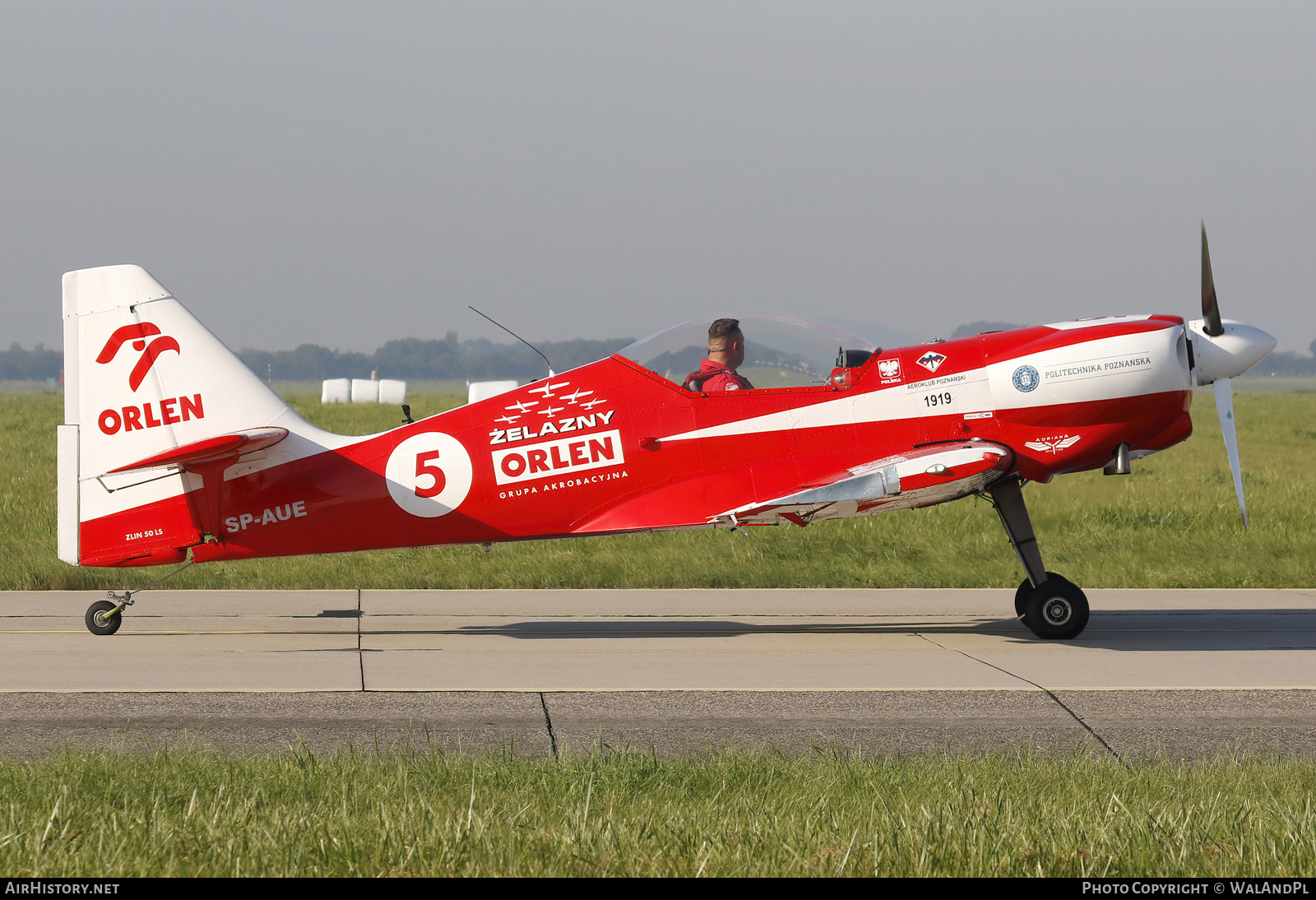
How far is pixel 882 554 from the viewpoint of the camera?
1536 centimetres

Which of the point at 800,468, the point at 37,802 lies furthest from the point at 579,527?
the point at 37,802

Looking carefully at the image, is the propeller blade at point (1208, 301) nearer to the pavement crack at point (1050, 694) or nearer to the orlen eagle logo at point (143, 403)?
the pavement crack at point (1050, 694)

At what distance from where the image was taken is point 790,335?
1001 cm

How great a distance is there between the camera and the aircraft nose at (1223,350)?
→ 994cm

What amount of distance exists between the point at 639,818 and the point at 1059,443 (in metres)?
6.36

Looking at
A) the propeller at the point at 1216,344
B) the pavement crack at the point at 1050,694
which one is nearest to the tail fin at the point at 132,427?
the pavement crack at the point at 1050,694

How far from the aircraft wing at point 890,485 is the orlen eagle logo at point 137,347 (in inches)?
196

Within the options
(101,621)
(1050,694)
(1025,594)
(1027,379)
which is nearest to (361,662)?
(101,621)

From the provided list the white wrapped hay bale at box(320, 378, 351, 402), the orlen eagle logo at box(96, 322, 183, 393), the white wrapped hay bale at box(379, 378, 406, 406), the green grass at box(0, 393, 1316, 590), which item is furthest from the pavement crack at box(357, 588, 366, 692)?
the white wrapped hay bale at box(320, 378, 351, 402)

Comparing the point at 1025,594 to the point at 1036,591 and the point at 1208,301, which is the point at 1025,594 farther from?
the point at 1208,301

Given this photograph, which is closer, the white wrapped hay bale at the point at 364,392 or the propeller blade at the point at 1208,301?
the propeller blade at the point at 1208,301

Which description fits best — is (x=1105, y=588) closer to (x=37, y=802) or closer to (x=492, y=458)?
(x=492, y=458)

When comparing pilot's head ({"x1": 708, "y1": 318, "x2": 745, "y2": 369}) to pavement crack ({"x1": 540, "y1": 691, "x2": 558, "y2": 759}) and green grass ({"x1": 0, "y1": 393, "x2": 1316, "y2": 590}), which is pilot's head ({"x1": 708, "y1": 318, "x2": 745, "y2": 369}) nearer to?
pavement crack ({"x1": 540, "y1": 691, "x2": 558, "y2": 759})

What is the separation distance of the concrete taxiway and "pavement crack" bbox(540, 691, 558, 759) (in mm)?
30
